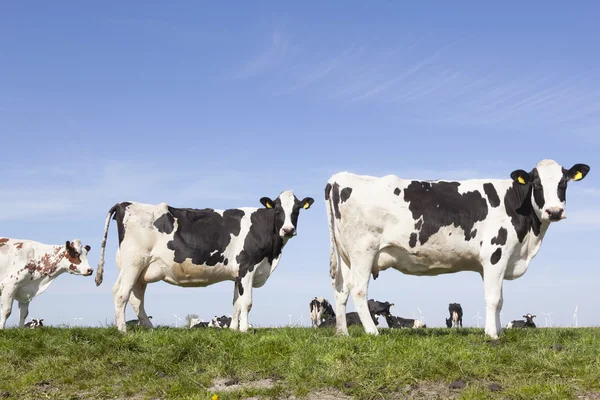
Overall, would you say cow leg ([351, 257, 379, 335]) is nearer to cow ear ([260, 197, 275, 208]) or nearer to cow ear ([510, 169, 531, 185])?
cow ear ([510, 169, 531, 185])

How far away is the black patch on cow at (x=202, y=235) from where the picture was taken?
16.9 metres

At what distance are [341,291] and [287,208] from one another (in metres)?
4.02

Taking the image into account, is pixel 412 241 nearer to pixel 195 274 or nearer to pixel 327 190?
pixel 327 190

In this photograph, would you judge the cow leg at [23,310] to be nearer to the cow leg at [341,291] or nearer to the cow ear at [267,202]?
the cow ear at [267,202]

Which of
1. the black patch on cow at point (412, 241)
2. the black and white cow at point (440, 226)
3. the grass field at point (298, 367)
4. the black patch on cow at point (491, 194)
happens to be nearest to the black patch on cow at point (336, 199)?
the black and white cow at point (440, 226)

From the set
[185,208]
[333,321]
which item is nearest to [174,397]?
[185,208]

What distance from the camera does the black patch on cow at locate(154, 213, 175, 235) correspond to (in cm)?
1697

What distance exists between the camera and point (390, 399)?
29.2ft

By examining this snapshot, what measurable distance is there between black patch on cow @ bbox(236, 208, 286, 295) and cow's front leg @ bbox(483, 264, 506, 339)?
5880mm

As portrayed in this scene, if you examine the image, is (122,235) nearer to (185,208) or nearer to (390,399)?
(185,208)

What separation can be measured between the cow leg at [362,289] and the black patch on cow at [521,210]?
10.7 ft

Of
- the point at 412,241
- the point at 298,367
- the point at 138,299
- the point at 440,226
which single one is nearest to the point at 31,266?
the point at 138,299

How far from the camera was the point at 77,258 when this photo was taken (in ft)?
77.4

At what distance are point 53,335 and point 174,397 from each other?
5.53 m
